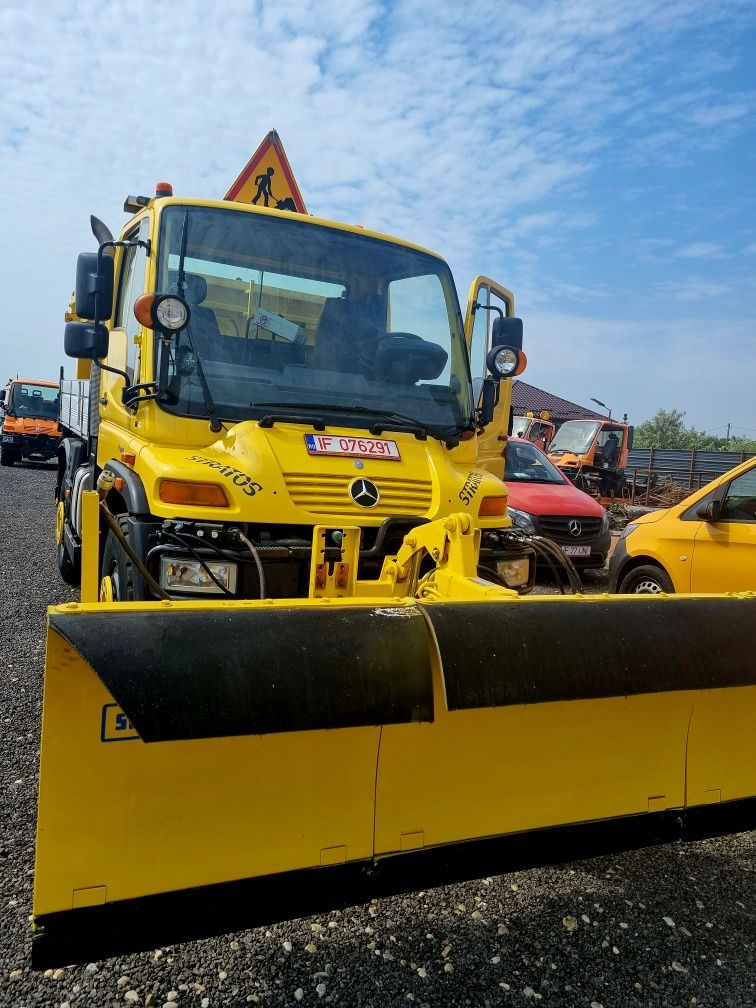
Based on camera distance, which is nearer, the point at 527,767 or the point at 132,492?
the point at 527,767

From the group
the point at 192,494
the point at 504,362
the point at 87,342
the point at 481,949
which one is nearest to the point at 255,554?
the point at 192,494

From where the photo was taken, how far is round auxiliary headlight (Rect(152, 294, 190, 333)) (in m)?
3.54

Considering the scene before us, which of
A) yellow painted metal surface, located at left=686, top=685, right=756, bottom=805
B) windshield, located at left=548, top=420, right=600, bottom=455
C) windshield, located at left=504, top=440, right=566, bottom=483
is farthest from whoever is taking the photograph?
windshield, located at left=548, top=420, right=600, bottom=455

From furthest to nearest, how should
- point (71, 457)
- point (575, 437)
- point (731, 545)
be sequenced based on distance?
point (575, 437) → point (71, 457) → point (731, 545)

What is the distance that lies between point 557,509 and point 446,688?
7446mm

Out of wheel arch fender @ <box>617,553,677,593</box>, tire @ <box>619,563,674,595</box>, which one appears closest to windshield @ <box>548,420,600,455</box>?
wheel arch fender @ <box>617,553,677,593</box>

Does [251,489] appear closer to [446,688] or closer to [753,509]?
[446,688]

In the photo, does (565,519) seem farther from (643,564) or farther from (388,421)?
(388,421)

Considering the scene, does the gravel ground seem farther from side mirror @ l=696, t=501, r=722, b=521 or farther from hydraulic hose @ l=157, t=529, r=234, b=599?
side mirror @ l=696, t=501, r=722, b=521

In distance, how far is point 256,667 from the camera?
6.66ft

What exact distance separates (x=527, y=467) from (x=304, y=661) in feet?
29.1

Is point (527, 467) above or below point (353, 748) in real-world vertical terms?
above

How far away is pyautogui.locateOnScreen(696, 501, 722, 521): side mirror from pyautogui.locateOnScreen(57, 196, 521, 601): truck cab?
8.02 ft

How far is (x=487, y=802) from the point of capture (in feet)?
7.89
